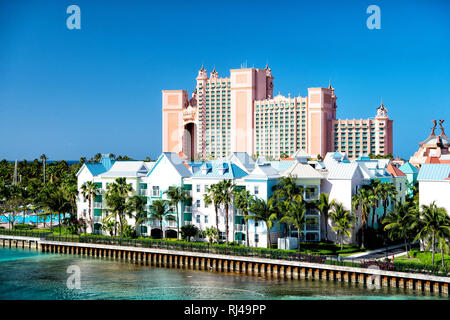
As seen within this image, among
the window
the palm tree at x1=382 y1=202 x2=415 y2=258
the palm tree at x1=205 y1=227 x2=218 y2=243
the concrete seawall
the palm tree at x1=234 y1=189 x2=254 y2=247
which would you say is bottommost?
the concrete seawall

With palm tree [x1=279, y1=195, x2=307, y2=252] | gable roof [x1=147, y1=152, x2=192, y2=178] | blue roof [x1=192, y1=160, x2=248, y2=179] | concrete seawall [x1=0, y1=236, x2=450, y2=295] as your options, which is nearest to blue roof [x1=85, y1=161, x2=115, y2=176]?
gable roof [x1=147, y1=152, x2=192, y2=178]

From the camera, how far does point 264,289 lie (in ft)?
182

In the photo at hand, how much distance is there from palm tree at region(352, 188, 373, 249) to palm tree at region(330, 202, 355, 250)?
1324 mm

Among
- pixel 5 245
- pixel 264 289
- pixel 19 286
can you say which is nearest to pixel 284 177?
pixel 264 289

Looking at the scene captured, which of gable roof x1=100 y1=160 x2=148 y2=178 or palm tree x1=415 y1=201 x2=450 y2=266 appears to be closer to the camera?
palm tree x1=415 y1=201 x2=450 y2=266

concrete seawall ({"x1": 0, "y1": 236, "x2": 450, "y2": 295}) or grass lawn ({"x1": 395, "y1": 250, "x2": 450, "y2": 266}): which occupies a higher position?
grass lawn ({"x1": 395, "y1": 250, "x2": 450, "y2": 266})

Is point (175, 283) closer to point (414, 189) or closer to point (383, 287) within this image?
point (383, 287)

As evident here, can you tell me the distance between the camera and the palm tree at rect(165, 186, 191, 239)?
2987 inches

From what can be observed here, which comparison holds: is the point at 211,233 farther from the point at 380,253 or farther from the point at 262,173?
the point at 380,253

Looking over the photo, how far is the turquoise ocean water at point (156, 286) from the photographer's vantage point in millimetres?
52656

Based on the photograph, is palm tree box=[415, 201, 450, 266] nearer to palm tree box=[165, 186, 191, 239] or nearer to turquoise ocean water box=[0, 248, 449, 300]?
turquoise ocean water box=[0, 248, 449, 300]

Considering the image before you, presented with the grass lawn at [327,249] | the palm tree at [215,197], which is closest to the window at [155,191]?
the palm tree at [215,197]

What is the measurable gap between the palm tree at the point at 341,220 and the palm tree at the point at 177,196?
64.9 ft

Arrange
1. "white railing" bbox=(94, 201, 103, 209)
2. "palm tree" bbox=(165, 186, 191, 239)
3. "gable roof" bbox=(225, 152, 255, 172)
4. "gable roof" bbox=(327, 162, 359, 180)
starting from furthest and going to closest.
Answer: "white railing" bbox=(94, 201, 103, 209) < "gable roof" bbox=(225, 152, 255, 172) < "palm tree" bbox=(165, 186, 191, 239) < "gable roof" bbox=(327, 162, 359, 180)
